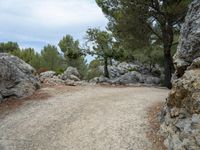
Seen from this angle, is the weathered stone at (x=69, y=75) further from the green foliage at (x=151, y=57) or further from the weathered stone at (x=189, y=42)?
the weathered stone at (x=189, y=42)

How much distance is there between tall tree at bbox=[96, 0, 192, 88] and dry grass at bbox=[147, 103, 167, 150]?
8875mm

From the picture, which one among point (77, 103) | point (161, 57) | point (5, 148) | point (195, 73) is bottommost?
point (5, 148)

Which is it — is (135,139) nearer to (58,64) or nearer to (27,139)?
(27,139)

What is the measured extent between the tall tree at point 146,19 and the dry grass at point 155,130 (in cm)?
887

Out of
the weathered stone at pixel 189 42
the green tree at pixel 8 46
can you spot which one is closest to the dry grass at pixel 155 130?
the weathered stone at pixel 189 42

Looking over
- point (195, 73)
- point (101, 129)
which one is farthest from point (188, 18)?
point (101, 129)

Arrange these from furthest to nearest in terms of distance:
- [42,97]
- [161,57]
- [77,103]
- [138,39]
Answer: [161,57]
[138,39]
[42,97]
[77,103]

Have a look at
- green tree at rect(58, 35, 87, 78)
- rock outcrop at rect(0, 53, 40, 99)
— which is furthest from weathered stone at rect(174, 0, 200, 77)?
green tree at rect(58, 35, 87, 78)

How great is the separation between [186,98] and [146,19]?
1274 cm

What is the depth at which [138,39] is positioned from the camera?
21.8 meters

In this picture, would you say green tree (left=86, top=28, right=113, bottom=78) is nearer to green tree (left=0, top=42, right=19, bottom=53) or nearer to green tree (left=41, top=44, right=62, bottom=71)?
green tree (left=41, top=44, right=62, bottom=71)

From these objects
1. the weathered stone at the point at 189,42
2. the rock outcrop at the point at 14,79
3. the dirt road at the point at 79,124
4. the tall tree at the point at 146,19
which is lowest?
the dirt road at the point at 79,124

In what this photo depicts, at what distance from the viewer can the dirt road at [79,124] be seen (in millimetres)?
10133

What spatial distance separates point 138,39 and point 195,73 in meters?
12.7
